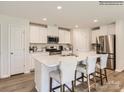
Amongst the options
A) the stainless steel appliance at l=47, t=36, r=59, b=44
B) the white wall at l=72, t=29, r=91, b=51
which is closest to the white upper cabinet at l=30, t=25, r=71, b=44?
the stainless steel appliance at l=47, t=36, r=59, b=44

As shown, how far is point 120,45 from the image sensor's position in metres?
5.04

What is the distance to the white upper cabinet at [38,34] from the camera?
17.9ft

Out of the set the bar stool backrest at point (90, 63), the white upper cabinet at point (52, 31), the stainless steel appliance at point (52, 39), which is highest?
the white upper cabinet at point (52, 31)

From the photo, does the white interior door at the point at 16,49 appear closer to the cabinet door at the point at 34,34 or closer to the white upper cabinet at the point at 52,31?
the cabinet door at the point at 34,34

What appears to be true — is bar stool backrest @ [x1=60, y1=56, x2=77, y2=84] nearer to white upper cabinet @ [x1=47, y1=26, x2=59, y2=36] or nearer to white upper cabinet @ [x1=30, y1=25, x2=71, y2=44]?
white upper cabinet @ [x1=30, y1=25, x2=71, y2=44]

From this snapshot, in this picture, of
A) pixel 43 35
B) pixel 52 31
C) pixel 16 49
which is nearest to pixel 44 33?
pixel 43 35

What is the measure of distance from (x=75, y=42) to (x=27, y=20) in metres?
3.68

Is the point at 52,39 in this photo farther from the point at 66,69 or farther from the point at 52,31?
the point at 66,69

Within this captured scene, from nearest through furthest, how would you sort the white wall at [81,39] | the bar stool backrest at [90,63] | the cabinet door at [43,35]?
the bar stool backrest at [90,63] < the cabinet door at [43,35] < the white wall at [81,39]

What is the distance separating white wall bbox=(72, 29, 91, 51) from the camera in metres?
7.14

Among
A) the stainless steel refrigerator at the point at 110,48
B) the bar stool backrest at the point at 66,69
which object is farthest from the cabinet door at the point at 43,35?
the bar stool backrest at the point at 66,69

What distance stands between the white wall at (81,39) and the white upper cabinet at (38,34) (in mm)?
2370

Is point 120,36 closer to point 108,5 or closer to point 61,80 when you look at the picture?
point 108,5

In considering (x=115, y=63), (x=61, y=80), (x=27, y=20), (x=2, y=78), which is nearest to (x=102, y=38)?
(x=115, y=63)
